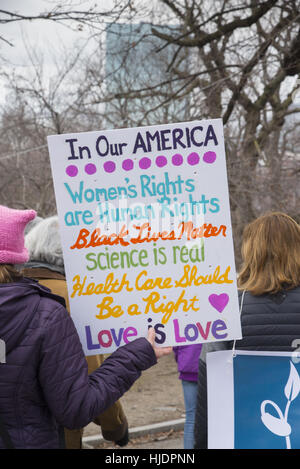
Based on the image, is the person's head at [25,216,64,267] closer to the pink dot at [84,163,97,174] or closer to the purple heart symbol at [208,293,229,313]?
the pink dot at [84,163,97,174]

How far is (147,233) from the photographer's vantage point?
264cm

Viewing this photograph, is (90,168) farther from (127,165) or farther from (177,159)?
(177,159)

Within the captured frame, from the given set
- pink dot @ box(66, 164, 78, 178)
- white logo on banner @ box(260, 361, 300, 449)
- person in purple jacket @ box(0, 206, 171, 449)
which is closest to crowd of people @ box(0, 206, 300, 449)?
person in purple jacket @ box(0, 206, 171, 449)

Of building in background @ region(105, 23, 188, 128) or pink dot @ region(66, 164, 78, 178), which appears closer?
pink dot @ region(66, 164, 78, 178)

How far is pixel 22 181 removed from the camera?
12.3m

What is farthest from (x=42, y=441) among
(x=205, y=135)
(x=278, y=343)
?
(x=205, y=135)

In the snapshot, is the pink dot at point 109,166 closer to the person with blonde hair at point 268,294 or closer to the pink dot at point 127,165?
the pink dot at point 127,165

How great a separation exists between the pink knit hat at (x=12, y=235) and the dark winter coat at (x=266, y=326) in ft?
3.37

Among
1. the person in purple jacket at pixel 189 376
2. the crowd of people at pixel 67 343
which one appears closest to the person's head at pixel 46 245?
the crowd of people at pixel 67 343

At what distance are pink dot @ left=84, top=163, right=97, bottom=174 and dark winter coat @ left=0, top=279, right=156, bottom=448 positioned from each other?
693mm

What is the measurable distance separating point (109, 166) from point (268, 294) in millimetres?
903

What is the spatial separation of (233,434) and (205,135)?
130cm

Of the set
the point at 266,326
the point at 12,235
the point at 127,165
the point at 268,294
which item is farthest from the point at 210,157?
the point at 12,235

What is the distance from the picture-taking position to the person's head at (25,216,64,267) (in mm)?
3141
